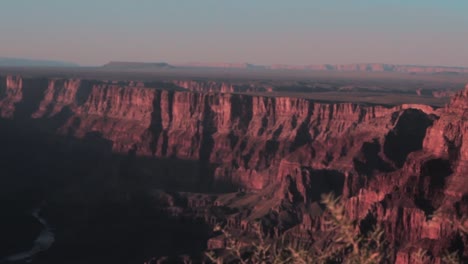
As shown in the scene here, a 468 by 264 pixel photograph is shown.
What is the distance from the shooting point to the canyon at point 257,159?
58250mm

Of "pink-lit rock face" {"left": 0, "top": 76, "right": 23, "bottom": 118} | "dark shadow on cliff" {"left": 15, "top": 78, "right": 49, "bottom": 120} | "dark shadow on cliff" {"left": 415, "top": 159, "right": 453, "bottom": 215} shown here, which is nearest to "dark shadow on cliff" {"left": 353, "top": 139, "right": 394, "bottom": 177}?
"dark shadow on cliff" {"left": 415, "top": 159, "right": 453, "bottom": 215}

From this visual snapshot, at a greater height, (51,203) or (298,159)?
(298,159)

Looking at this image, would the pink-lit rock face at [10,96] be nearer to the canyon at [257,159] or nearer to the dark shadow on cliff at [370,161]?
the canyon at [257,159]

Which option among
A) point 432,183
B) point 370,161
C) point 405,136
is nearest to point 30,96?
point 370,161

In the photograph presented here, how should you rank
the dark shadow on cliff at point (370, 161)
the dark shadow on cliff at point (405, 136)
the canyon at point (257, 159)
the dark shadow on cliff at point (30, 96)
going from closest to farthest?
the canyon at point (257, 159) → the dark shadow on cliff at point (370, 161) → the dark shadow on cliff at point (405, 136) → the dark shadow on cliff at point (30, 96)

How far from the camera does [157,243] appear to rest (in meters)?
81.2

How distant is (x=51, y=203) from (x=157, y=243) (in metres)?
26.5

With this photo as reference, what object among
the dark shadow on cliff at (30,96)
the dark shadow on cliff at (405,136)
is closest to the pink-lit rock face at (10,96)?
the dark shadow on cliff at (30,96)

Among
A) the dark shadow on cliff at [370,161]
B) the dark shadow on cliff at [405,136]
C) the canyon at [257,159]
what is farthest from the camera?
the dark shadow on cliff at [405,136]

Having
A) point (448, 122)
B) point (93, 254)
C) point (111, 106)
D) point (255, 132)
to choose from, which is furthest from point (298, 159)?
point (111, 106)

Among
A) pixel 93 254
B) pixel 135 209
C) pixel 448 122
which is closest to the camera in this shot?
pixel 448 122

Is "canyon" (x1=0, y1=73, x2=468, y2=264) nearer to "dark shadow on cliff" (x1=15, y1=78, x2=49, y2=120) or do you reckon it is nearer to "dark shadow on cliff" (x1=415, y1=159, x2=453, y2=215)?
"dark shadow on cliff" (x1=415, y1=159, x2=453, y2=215)

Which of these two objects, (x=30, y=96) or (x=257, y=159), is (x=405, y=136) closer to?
(x=257, y=159)

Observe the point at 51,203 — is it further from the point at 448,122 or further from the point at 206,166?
the point at 448,122
